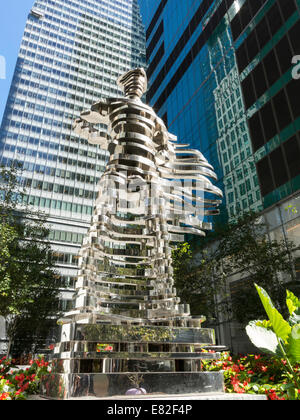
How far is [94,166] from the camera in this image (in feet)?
182

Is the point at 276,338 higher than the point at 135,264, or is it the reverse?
the point at 135,264

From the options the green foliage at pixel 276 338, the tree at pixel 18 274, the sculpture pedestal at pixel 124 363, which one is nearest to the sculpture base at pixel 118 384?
the sculpture pedestal at pixel 124 363

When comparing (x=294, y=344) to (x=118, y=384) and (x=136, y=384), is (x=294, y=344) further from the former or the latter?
(x=118, y=384)

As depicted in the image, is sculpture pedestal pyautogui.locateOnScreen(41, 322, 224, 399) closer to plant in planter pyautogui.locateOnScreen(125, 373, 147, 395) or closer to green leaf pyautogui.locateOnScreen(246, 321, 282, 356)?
plant in planter pyautogui.locateOnScreen(125, 373, 147, 395)

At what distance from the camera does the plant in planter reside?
3.61 m

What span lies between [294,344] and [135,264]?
3046 millimetres

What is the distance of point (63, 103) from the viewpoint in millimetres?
58562

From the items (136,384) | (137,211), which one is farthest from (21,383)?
(137,211)

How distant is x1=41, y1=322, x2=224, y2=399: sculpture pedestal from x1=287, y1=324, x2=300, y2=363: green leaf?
135 cm

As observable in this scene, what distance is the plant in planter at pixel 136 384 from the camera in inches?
142

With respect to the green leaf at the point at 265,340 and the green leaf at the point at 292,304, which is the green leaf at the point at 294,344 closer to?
the green leaf at the point at 265,340

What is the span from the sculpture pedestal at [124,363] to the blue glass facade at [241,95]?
51.1ft

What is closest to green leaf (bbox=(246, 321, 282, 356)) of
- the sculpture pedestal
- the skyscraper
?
the sculpture pedestal
